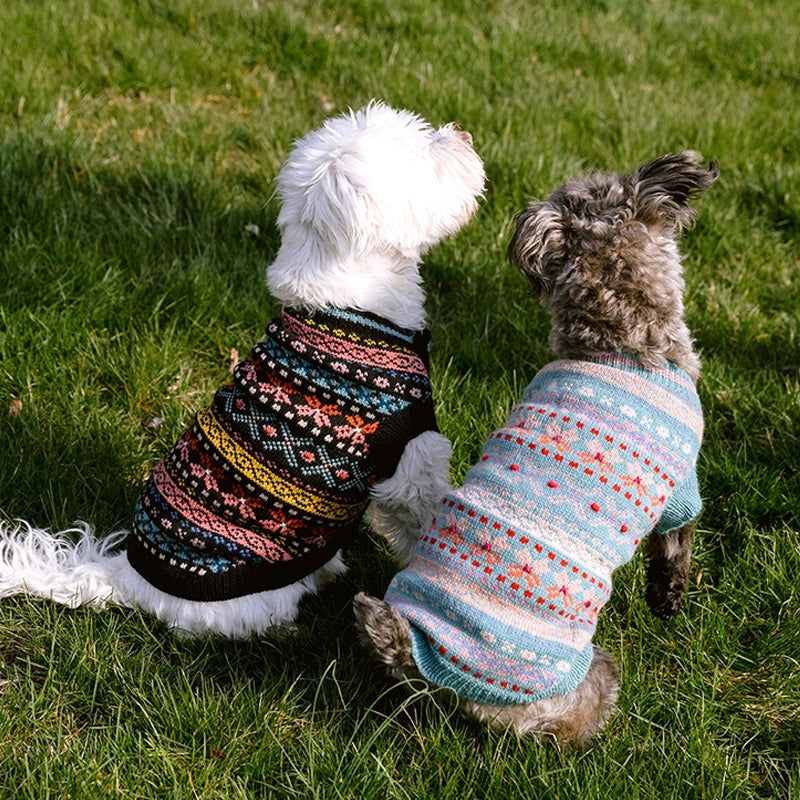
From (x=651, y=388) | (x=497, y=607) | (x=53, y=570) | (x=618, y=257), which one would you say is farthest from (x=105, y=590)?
(x=618, y=257)

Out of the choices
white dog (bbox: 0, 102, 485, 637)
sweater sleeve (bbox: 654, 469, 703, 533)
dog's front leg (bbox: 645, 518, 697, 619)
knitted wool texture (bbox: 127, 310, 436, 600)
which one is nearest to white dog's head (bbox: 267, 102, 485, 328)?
white dog (bbox: 0, 102, 485, 637)

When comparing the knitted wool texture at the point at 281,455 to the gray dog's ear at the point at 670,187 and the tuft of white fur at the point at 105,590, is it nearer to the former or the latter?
the tuft of white fur at the point at 105,590

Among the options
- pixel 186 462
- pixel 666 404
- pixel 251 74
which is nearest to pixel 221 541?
pixel 186 462

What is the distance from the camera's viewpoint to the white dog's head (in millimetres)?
2882

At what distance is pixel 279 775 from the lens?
272 centimetres

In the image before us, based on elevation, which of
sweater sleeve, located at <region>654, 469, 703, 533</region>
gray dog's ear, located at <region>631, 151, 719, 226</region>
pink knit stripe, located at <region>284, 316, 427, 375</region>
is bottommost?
sweater sleeve, located at <region>654, 469, 703, 533</region>

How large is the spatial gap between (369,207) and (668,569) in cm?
168

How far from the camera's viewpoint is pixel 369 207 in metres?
2.88

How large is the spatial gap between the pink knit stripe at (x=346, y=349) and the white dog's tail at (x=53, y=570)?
109 cm

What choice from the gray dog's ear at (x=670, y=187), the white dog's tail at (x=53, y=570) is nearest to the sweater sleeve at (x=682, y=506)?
the gray dog's ear at (x=670, y=187)

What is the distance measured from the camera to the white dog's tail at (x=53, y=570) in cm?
303

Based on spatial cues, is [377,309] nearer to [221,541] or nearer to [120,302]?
[221,541]

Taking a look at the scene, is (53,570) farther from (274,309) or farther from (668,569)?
(668,569)

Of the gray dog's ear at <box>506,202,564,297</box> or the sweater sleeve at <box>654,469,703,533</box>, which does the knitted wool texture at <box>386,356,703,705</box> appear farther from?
the gray dog's ear at <box>506,202,564,297</box>
